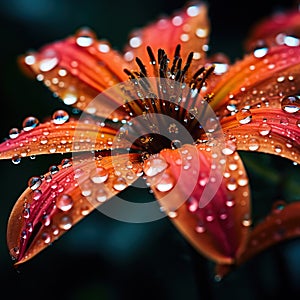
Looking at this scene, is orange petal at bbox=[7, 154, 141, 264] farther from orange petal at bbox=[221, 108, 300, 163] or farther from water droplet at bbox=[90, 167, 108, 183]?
orange petal at bbox=[221, 108, 300, 163]

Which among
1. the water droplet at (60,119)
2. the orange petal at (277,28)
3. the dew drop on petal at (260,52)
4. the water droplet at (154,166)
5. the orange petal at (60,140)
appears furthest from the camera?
the orange petal at (277,28)

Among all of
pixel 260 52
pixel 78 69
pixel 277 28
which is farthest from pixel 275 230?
pixel 277 28

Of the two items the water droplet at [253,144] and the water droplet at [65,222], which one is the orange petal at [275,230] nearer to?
the water droplet at [253,144]

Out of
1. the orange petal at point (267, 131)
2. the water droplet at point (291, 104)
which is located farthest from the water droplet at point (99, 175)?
the water droplet at point (291, 104)

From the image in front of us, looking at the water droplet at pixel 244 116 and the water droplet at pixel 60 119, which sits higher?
the water droplet at pixel 60 119

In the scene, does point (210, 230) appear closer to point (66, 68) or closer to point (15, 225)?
point (15, 225)

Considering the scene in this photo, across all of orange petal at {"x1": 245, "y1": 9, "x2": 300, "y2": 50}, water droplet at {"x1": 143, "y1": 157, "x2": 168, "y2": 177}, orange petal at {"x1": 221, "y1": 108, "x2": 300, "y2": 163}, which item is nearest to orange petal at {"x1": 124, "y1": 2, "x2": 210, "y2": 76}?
orange petal at {"x1": 245, "y1": 9, "x2": 300, "y2": 50}

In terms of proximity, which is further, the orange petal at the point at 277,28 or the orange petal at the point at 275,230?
the orange petal at the point at 277,28
